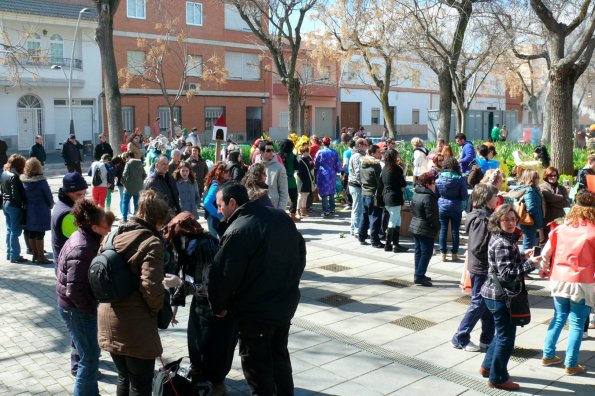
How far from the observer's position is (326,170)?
14.0m

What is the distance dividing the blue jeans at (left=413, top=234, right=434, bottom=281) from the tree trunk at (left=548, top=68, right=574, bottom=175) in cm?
786

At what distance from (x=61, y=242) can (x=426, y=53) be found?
19.6 metres

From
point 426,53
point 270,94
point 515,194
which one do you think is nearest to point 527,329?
point 515,194

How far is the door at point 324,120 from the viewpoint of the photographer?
2010 inches

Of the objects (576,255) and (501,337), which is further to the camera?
(576,255)

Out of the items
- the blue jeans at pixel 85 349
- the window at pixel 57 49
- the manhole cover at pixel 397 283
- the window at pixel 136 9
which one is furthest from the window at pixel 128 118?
the blue jeans at pixel 85 349

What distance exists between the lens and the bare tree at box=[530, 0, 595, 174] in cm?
1391

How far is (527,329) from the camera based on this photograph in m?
6.75

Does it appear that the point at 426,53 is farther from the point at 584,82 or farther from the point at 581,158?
the point at 584,82

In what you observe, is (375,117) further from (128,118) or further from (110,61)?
(110,61)

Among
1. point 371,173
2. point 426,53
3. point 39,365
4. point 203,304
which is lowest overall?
point 39,365

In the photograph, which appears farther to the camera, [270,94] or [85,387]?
[270,94]

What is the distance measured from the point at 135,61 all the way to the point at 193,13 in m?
5.76

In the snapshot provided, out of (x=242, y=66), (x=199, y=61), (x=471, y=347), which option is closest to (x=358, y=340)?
(x=471, y=347)
